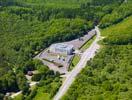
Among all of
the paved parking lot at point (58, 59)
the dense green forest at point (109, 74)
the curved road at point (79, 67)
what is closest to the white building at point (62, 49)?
the paved parking lot at point (58, 59)

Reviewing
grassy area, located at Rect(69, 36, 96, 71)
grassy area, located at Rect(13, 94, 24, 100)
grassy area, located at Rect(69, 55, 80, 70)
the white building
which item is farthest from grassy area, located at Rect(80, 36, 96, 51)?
grassy area, located at Rect(13, 94, 24, 100)

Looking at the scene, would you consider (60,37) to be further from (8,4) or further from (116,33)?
(8,4)

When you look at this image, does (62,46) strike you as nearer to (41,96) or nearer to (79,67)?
(79,67)

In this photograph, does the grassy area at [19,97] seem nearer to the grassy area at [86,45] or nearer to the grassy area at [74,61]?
the grassy area at [74,61]

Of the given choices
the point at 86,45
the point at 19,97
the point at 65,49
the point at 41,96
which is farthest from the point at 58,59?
the point at 19,97

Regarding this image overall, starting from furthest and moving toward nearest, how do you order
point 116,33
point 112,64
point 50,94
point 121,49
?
point 116,33, point 121,49, point 112,64, point 50,94

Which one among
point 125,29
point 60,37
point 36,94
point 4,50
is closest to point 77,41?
point 60,37

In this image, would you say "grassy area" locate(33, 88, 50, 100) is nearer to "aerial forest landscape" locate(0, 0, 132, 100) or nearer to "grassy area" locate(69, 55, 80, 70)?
"aerial forest landscape" locate(0, 0, 132, 100)
